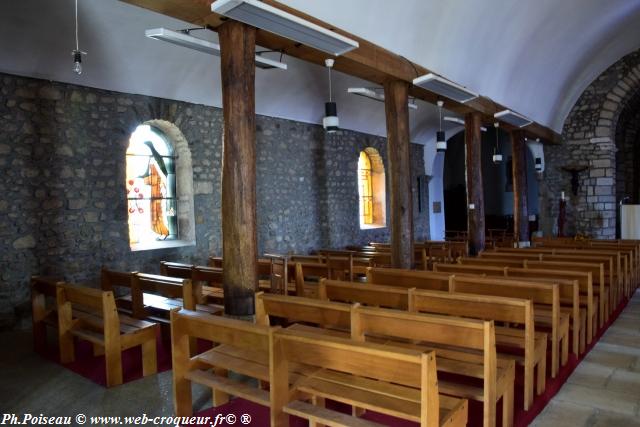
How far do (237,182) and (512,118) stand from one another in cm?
720

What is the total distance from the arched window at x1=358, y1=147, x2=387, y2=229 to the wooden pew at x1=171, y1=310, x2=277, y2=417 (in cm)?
895

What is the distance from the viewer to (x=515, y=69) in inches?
345

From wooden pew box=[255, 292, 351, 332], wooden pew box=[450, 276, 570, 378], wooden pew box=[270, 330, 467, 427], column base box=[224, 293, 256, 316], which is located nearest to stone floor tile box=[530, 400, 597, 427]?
wooden pew box=[450, 276, 570, 378]

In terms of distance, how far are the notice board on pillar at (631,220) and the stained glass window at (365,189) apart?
5955mm

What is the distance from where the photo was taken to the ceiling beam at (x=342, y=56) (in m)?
3.75

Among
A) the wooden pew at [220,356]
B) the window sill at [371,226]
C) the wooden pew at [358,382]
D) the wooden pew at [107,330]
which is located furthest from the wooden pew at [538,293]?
the window sill at [371,226]

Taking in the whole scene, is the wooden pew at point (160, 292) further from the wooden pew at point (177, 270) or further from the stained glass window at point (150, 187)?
the stained glass window at point (150, 187)

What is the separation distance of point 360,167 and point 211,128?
4819 mm

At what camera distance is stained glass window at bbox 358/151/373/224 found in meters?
11.6

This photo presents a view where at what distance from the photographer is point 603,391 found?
10.7 ft

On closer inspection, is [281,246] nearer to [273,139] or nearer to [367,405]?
[273,139]

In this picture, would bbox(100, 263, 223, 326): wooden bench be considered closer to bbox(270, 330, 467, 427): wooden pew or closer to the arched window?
bbox(270, 330, 467, 427): wooden pew

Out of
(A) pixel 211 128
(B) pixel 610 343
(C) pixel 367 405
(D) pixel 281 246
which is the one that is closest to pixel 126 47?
(A) pixel 211 128

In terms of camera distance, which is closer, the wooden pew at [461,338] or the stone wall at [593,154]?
the wooden pew at [461,338]
